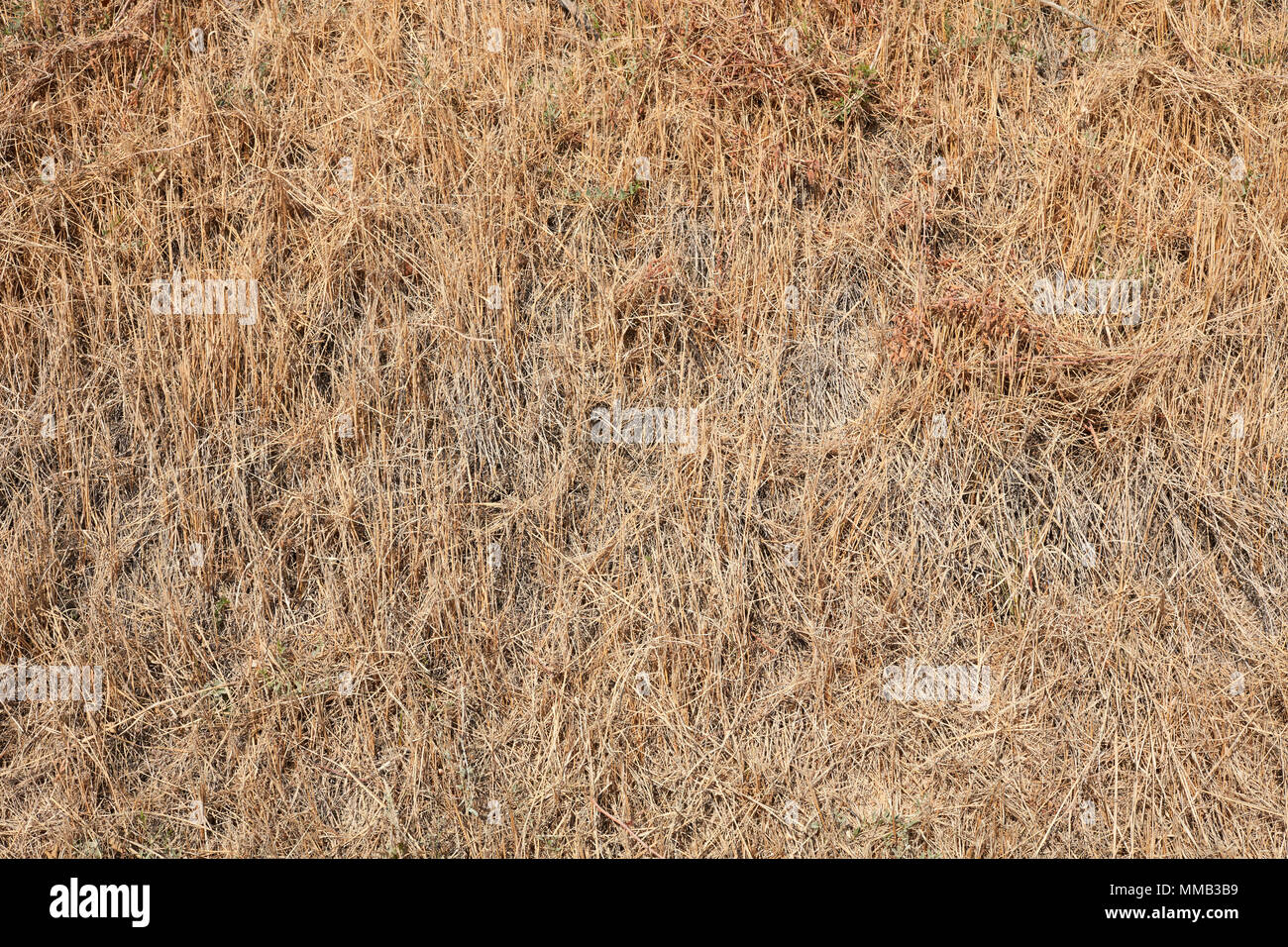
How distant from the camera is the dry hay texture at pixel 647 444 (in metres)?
2.96

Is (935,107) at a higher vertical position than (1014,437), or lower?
higher

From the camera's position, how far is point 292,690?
2990mm

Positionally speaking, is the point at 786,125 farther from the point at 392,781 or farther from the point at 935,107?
the point at 392,781

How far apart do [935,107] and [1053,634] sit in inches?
73.8

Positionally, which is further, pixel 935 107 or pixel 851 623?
pixel 935 107

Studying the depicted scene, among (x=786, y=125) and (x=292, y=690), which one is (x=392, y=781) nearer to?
(x=292, y=690)

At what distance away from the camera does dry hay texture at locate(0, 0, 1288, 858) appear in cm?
296

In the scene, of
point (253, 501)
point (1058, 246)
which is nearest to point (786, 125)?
point (1058, 246)

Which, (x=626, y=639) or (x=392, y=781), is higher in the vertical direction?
(x=626, y=639)

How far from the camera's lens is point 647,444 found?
306 centimetres

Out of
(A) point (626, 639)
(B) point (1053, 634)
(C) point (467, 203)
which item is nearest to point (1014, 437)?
(B) point (1053, 634)

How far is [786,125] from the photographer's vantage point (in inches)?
125

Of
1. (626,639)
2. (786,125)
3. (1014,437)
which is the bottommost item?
(626,639)

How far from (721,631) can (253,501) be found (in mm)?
1649
